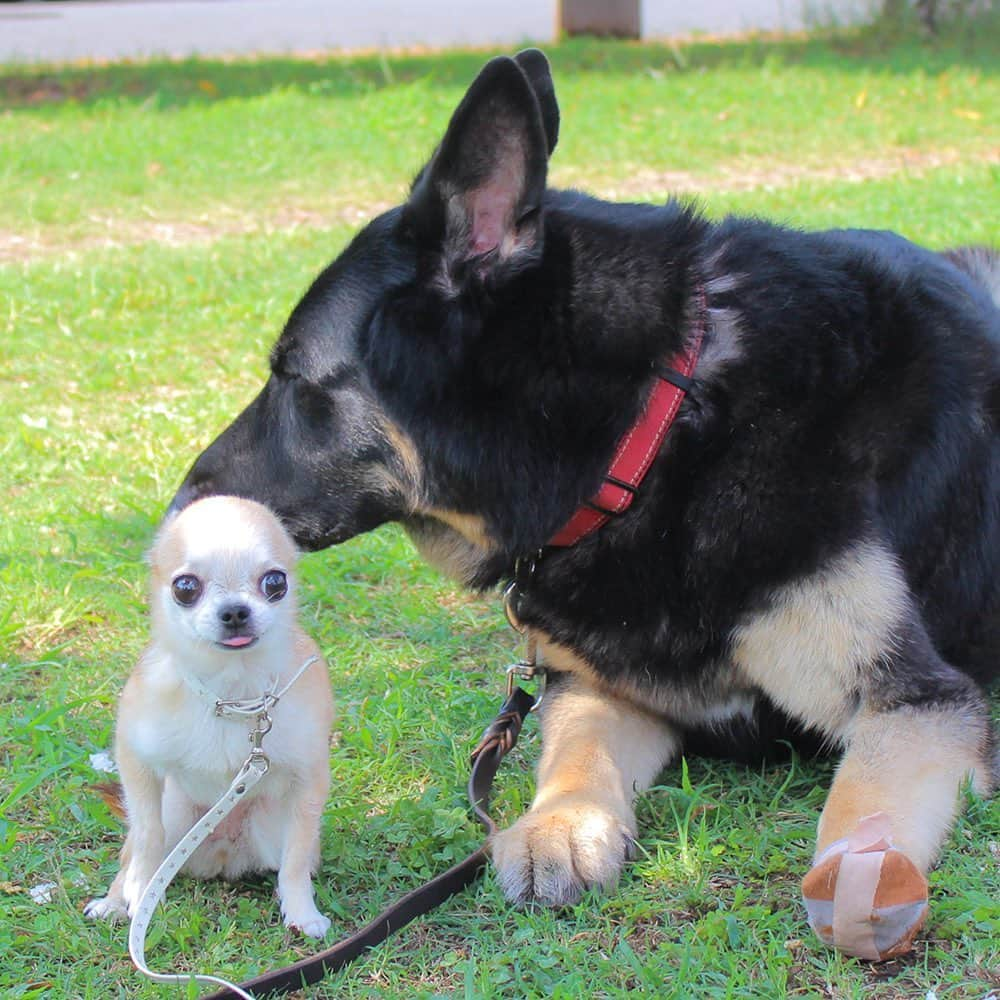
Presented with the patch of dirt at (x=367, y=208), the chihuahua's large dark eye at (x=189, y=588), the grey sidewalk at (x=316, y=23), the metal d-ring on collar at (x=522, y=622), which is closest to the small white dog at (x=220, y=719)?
the chihuahua's large dark eye at (x=189, y=588)

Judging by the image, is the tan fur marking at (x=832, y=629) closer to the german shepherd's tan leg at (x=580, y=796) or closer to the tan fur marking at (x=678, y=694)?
the tan fur marking at (x=678, y=694)

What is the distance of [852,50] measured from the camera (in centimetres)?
1533

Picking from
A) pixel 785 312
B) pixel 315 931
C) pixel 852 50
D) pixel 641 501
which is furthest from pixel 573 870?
pixel 852 50

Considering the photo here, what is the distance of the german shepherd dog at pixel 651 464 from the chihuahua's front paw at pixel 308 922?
15.4 inches

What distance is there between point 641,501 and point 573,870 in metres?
0.83

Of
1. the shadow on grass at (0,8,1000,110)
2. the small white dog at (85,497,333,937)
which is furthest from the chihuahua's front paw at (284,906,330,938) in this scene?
the shadow on grass at (0,8,1000,110)

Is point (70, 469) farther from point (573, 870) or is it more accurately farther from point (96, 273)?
point (573, 870)

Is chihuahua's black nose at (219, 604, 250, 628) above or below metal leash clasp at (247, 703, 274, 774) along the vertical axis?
above

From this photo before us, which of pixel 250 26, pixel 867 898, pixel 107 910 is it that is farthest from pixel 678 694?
pixel 250 26

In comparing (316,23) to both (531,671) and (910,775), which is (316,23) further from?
(910,775)

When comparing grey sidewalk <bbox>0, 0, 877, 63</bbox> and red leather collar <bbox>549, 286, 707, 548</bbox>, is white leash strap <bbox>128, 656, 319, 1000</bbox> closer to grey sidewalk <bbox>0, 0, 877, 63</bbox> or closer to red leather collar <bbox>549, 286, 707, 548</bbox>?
red leather collar <bbox>549, 286, 707, 548</bbox>

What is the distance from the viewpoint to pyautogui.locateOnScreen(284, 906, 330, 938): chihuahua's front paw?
8.98 feet

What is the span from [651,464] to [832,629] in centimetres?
54

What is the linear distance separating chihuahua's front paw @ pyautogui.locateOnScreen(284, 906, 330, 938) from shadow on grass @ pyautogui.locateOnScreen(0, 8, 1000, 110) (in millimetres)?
11803
